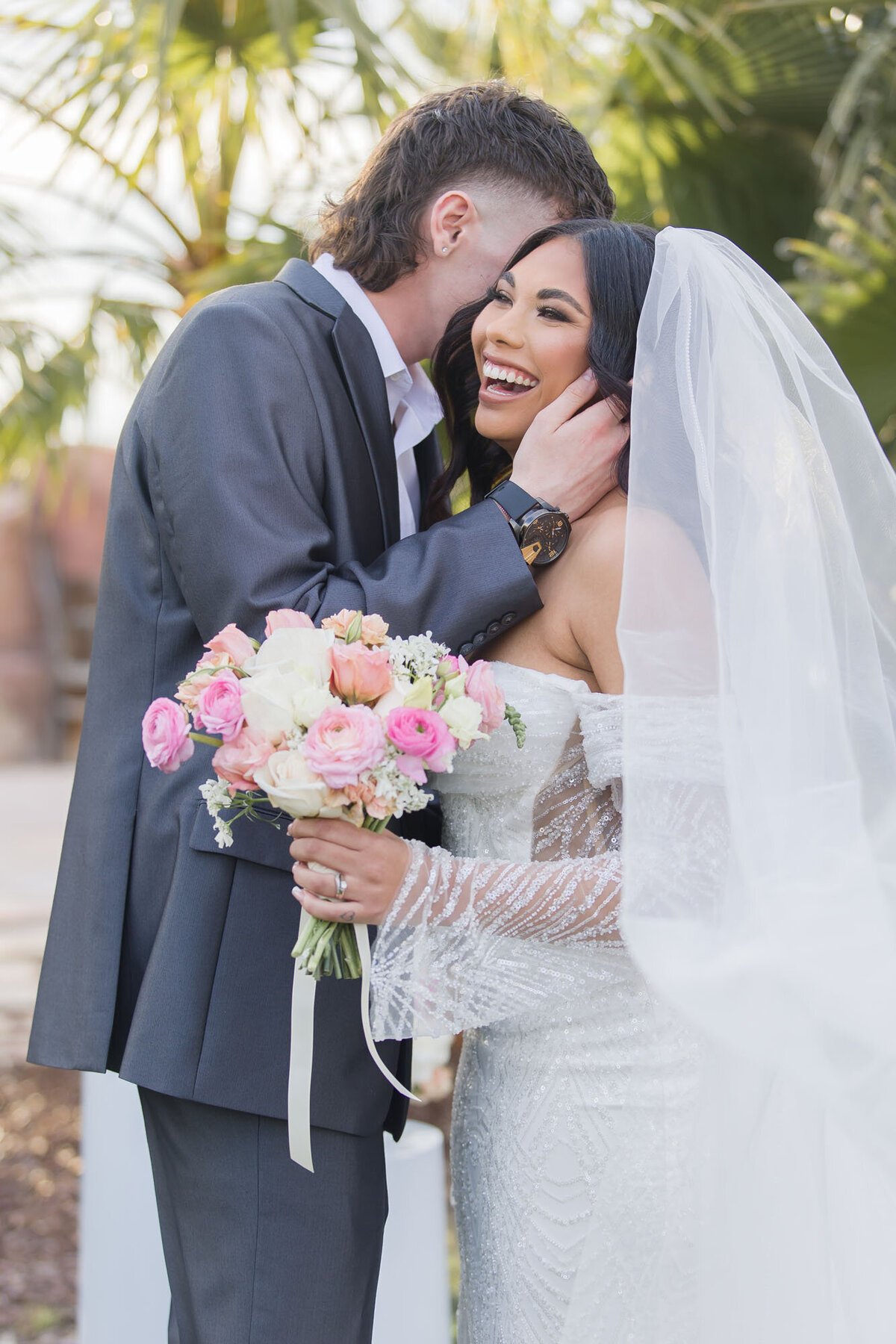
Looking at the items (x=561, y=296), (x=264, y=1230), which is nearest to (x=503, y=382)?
(x=561, y=296)

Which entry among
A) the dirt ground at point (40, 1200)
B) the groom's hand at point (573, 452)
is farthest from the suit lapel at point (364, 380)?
the dirt ground at point (40, 1200)

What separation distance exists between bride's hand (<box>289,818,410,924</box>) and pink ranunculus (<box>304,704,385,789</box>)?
0.16 m

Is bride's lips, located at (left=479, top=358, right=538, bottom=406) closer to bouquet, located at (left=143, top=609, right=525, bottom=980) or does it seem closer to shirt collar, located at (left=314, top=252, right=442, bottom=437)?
shirt collar, located at (left=314, top=252, right=442, bottom=437)

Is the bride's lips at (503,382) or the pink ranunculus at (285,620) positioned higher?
the bride's lips at (503,382)

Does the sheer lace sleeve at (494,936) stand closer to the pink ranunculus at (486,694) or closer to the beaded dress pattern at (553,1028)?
the beaded dress pattern at (553,1028)

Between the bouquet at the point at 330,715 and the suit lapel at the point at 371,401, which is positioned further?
the suit lapel at the point at 371,401

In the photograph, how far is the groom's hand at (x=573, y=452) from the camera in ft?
6.64

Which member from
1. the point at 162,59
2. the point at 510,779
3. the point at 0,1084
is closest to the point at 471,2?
the point at 162,59

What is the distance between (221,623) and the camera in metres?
1.96

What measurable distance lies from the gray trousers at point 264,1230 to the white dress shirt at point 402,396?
3.73ft

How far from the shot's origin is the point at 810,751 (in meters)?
1.73

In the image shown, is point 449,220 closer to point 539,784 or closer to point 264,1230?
point 539,784

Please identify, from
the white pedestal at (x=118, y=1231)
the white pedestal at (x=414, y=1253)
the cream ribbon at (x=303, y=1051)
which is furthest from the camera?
the white pedestal at (x=118, y=1231)

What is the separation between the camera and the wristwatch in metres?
1.98
